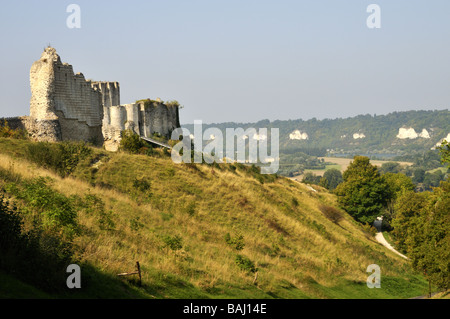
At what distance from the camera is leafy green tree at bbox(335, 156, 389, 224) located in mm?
58969

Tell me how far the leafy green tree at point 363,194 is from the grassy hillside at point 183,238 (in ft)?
84.9

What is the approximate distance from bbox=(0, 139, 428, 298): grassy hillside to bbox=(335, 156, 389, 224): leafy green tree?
84.9ft

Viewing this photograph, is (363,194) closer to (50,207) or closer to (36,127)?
(36,127)

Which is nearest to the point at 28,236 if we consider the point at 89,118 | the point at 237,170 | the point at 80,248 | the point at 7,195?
the point at 80,248

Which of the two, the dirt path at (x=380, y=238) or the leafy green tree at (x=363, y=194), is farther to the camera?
the leafy green tree at (x=363, y=194)

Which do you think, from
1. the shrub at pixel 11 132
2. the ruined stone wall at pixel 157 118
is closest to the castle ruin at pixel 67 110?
the shrub at pixel 11 132

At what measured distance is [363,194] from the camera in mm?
59250

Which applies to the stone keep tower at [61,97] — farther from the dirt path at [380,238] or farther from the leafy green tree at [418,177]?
the leafy green tree at [418,177]

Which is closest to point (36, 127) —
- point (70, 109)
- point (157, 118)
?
point (70, 109)

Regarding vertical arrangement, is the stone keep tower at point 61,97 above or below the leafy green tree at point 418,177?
above

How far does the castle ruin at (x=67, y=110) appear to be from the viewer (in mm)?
31141

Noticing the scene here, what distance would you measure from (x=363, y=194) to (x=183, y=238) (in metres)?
45.2

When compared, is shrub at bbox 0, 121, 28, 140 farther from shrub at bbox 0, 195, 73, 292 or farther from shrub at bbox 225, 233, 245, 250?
shrub at bbox 0, 195, 73, 292
